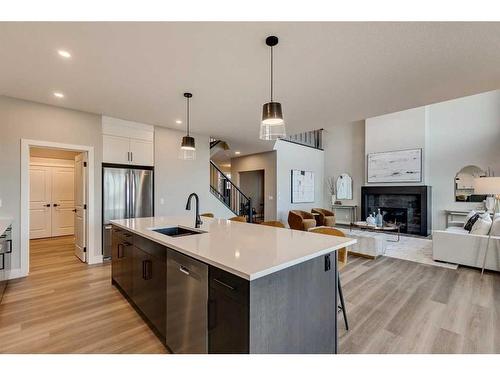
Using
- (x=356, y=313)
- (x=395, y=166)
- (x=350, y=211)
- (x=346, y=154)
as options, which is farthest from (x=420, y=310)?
(x=346, y=154)

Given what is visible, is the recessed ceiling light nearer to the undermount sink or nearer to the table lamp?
the undermount sink

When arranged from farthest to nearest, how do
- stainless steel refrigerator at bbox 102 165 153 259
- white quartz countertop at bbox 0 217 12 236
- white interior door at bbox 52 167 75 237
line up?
white interior door at bbox 52 167 75 237
stainless steel refrigerator at bbox 102 165 153 259
white quartz countertop at bbox 0 217 12 236

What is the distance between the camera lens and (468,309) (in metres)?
2.54

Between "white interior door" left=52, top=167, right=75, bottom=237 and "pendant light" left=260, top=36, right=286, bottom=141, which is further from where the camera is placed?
"white interior door" left=52, top=167, right=75, bottom=237

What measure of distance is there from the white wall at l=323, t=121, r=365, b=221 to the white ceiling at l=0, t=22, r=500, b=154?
17.0ft

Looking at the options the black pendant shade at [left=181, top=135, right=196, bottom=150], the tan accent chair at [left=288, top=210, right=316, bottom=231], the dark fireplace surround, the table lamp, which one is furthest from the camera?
the dark fireplace surround

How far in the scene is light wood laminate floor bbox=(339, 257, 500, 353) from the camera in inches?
77.5

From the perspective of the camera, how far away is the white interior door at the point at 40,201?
603cm

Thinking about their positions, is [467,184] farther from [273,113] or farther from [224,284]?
[224,284]

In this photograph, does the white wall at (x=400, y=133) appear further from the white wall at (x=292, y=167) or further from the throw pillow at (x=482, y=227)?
the throw pillow at (x=482, y=227)

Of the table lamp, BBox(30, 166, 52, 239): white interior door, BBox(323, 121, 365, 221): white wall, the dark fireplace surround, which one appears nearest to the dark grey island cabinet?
the table lamp

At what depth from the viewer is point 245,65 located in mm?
2492
